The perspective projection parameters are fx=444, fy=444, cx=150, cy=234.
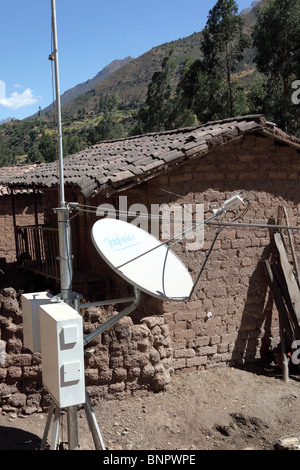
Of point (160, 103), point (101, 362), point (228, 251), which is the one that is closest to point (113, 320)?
point (101, 362)

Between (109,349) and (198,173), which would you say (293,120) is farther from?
(109,349)

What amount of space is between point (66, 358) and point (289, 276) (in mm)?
5166

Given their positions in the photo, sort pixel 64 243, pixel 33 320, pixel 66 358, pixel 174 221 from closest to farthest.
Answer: pixel 66 358 → pixel 64 243 → pixel 33 320 → pixel 174 221

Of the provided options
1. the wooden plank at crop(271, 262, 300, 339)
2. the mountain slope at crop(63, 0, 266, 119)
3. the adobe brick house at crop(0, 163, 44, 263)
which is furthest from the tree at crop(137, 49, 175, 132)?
the mountain slope at crop(63, 0, 266, 119)

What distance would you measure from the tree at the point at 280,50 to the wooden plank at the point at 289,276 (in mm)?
11759

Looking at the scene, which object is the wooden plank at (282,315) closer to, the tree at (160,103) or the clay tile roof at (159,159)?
the clay tile roof at (159,159)

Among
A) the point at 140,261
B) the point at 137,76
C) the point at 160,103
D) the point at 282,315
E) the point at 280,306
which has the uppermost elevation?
the point at 137,76

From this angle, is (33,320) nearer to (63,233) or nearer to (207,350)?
(63,233)

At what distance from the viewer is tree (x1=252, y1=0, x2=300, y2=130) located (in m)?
17.9

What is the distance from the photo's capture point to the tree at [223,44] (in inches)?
779

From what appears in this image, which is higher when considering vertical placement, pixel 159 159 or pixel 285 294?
pixel 159 159

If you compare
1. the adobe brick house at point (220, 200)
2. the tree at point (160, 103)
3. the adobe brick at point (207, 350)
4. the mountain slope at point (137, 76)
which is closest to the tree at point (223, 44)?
the tree at point (160, 103)

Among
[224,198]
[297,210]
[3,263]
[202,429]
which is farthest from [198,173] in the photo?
[3,263]

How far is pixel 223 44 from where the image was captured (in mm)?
20062
